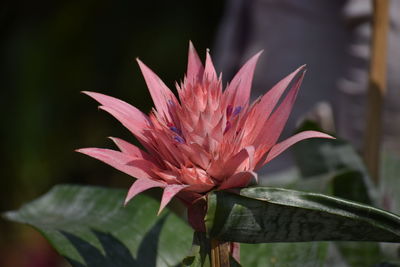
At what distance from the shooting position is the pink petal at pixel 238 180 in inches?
18.1

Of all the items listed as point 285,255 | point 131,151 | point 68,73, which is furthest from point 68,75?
point 131,151

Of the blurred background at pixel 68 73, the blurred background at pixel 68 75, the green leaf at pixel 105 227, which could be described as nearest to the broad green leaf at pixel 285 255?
the green leaf at pixel 105 227

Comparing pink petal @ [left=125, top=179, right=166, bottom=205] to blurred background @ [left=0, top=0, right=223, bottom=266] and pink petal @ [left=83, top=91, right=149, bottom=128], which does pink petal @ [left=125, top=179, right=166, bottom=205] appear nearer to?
pink petal @ [left=83, top=91, right=149, bottom=128]

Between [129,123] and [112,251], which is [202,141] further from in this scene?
[112,251]

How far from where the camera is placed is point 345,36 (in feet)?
4.39

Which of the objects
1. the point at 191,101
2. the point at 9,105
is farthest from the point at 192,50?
the point at 9,105

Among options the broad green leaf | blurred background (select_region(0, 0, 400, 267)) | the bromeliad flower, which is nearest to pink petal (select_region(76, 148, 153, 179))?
the bromeliad flower

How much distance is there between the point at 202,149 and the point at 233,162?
1.0 inches

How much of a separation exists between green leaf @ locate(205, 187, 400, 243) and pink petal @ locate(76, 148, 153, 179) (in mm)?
64

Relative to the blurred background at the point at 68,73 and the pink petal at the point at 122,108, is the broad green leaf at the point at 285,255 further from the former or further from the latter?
the blurred background at the point at 68,73

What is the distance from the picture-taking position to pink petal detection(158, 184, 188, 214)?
443 millimetres

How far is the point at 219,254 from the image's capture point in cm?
49

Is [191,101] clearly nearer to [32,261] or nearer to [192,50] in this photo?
[192,50]

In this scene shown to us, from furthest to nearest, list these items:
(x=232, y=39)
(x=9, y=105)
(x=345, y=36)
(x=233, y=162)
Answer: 1. (x=9, y=105)
2. (x=232, y=39)
3. (x=345, y=36)
4. (x=233, y=162)
